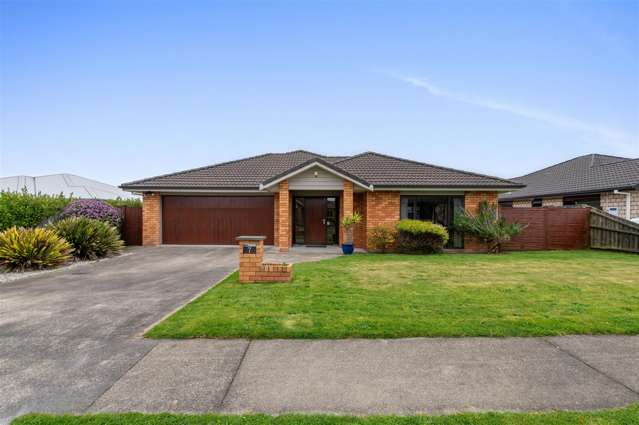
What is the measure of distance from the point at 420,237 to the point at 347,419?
34.8 ft

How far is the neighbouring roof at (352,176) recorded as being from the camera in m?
12.9

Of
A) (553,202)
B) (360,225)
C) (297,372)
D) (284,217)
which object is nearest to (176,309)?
(297,372)

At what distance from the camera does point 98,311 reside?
5.05 metres

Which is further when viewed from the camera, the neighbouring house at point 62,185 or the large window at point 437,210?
the neighbouring house at point 62,185

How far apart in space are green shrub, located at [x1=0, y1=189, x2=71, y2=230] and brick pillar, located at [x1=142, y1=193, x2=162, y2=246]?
3.25m

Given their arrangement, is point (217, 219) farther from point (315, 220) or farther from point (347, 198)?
point (347, 198)

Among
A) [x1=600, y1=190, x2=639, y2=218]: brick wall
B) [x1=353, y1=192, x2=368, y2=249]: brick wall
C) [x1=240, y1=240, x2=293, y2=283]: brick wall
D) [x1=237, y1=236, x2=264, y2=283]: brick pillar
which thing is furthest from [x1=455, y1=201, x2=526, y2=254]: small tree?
[x1=237, y1=236, x2=264, y2=283]: brick pillar

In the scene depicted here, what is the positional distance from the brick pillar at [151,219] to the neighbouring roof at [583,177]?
22.8 meters

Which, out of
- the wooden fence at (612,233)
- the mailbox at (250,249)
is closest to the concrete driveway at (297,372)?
the mailbox at (250,249)

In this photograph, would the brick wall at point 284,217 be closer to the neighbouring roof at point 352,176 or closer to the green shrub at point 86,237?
the neighbouring roof at point 352,176

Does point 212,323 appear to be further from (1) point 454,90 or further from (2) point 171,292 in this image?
(1) point 454,90

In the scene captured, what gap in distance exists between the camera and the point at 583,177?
18875 mm

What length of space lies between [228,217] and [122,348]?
1181 centimetres

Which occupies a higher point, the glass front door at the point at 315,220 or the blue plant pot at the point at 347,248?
the glass front door at the point at 315,220
